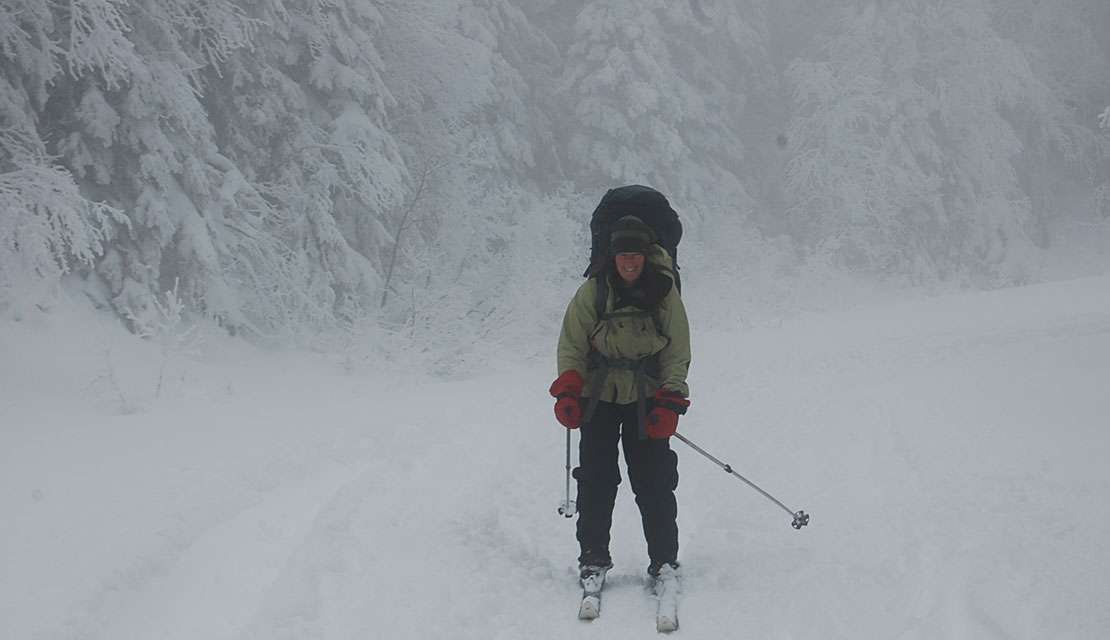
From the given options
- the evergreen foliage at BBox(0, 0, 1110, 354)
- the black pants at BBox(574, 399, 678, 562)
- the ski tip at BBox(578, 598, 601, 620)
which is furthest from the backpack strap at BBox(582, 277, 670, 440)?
the evergreen foliage at BBox(0, 0, 1110, 354)

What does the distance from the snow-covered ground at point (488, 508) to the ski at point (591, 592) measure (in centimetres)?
9

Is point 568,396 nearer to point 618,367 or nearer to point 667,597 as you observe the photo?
point 618,367

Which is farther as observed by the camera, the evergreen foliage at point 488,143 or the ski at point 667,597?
the evergreen foliage at point 488,143

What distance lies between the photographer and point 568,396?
4.34 meters

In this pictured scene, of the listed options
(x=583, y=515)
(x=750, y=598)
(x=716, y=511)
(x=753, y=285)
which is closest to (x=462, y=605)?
(x=583, y=515)

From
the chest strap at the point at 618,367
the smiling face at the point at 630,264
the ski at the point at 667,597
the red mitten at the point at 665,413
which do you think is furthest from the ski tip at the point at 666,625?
the smiling face at the point at 630,264

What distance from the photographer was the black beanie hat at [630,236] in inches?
170

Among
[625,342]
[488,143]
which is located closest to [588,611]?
[625,342]

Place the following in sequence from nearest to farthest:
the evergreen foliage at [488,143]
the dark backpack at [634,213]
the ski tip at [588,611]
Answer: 1. the ski tip at [588,611]
2. the dark backpack at [634,213]
3. the evergreen foliage at [488,143]

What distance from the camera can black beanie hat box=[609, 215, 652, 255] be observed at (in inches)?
170

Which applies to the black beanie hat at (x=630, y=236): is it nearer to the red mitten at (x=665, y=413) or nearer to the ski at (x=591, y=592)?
the red mitten at (x=665, y=413)

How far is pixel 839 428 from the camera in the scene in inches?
321

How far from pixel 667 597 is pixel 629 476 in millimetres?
637

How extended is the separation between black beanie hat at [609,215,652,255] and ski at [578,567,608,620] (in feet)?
5.39
